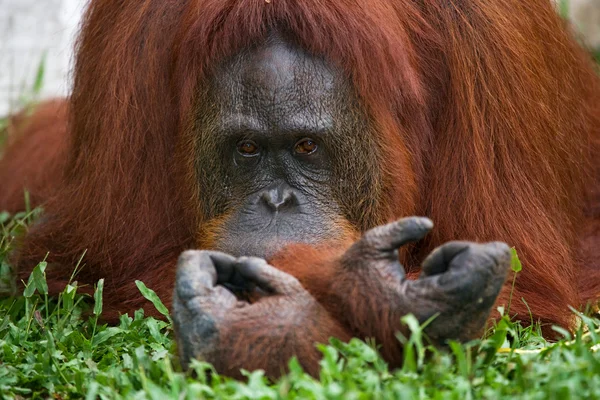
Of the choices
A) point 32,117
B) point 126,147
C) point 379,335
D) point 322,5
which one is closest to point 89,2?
point 126,147

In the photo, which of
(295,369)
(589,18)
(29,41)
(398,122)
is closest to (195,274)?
(295,369)

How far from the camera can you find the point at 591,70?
4617 millimetres

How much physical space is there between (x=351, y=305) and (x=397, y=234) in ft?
0.75

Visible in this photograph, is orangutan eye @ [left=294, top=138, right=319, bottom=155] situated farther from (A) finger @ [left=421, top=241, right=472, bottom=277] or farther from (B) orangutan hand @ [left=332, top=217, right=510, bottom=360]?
(A) finger @ [left=421, top=241, right=472, bottom=277]

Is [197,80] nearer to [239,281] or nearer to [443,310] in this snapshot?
[239,281]

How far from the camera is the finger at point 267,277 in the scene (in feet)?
8.36

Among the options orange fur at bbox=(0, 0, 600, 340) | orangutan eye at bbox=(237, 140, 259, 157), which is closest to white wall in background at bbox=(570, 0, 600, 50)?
orange fur at bbox=(0, 0, 600, 340)

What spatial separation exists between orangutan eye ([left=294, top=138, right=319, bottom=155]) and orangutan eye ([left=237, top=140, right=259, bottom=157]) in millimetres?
140

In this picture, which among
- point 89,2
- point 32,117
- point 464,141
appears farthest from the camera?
point 32,117

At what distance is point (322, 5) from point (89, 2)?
1346 mm

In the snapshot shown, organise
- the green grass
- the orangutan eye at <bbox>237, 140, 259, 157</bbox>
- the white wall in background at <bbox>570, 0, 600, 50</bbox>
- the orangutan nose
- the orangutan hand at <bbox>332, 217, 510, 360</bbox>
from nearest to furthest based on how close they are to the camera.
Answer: the green grass → the orangutan hand at <bbox>332, 217, 510, 360</bbox> → the orangutan nose → the orangutan eye at <bbox>237, 140, 259, 157</bbox> → the white wall in background at <bbox>570, 0, 600, 50</bbox>

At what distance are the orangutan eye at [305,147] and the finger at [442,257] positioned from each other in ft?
2.80

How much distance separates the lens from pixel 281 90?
3.14m

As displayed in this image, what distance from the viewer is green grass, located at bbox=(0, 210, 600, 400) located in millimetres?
2252
